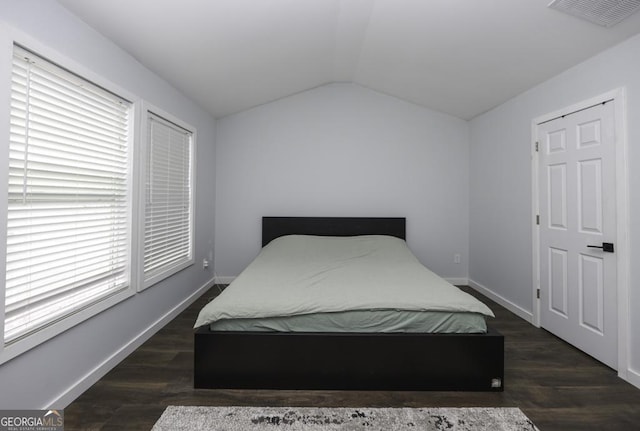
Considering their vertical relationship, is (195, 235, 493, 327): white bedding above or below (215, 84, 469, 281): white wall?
below

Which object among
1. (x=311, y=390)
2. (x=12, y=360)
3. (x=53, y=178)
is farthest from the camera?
(x=311, y=390)

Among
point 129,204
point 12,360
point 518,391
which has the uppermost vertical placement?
point 129,204

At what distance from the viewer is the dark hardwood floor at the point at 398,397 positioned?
5.31ft

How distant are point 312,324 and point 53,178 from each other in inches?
64.4

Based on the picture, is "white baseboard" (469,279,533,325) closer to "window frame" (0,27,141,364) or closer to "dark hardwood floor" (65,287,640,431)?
"dark hardwood floor" (65,287,640,431)

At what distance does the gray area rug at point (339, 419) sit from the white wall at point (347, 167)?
8.39ft

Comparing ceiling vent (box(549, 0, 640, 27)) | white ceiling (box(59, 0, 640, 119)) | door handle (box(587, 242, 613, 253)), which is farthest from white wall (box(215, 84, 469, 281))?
ceiling vent (box(549, 0, 640, 27))

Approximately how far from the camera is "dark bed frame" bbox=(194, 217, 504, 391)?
72.2 inches

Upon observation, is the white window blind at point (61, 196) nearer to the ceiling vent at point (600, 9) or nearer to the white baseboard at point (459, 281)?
the ceiling vent at point (600, 9)

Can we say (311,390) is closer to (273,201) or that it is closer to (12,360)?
(12,360)

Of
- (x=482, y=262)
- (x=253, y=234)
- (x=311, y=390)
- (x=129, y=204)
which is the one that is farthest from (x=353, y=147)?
(x=311, y=390)

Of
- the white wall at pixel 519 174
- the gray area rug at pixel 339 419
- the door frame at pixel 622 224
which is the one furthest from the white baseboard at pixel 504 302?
the gray area rug at pixel 339 419

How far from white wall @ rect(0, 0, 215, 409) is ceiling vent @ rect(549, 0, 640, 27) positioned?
2788mm

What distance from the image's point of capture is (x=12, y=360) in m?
1.42
